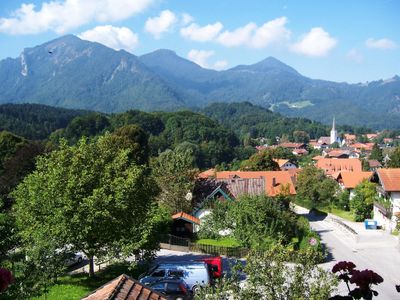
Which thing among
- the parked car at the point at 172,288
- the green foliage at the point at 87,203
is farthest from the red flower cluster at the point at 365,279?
the green foliage at the point at 87,203

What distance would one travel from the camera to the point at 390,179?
138ft

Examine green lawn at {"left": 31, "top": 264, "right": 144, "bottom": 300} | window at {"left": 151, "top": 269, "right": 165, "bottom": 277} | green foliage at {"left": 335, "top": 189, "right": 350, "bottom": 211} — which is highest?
window at {"left": 151, "top": 269, "right": 165, "bottom": 277}

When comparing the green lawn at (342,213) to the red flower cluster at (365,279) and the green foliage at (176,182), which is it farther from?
the red flower cluster at (365,279)

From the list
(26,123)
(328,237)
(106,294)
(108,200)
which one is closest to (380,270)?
(328,237)

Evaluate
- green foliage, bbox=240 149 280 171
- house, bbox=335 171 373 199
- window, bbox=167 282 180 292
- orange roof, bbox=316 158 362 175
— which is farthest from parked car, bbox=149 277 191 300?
orange roof, bbox=316 158 362 175

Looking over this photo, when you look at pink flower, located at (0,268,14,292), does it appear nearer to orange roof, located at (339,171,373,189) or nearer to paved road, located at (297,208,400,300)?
paved road, located at (297,208,400,300)

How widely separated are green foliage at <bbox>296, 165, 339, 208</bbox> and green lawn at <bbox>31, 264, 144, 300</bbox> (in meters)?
38.0

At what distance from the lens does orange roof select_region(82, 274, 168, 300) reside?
7438 millimetres

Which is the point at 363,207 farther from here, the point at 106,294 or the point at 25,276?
the point at 106,294

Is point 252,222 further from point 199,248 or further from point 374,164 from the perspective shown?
point 374,164

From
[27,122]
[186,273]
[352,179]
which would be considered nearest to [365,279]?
[186,273]

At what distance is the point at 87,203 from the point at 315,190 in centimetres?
4358

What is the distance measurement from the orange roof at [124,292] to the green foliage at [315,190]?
53691 mm

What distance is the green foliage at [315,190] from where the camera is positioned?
59.7 meters
